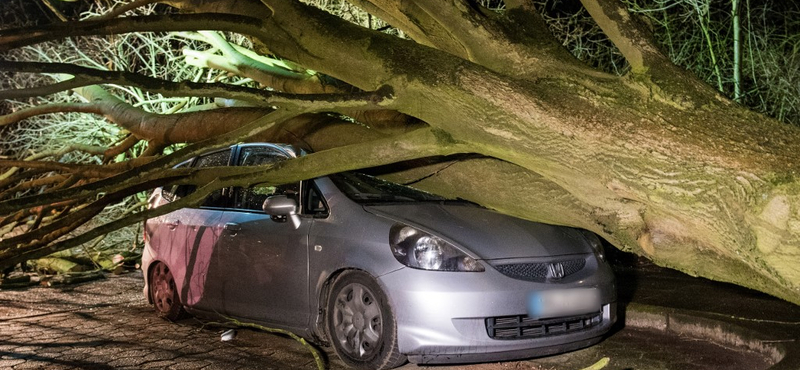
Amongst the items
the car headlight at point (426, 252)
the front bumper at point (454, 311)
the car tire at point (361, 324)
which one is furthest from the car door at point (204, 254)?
the front bumper at point (454, 311)

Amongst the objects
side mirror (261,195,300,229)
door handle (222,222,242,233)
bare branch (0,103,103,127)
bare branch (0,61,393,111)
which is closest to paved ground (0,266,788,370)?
door handle (222,222,242,233)

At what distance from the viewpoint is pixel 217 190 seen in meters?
5.96

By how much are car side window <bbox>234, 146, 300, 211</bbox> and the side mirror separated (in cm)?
20

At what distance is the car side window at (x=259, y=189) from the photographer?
5.94 m

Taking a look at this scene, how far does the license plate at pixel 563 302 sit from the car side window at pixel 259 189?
195 cm

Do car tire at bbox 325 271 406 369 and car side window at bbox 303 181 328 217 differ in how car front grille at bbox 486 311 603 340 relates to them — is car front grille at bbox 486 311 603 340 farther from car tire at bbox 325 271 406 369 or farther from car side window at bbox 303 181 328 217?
car side window at bbox 303 181 328 217

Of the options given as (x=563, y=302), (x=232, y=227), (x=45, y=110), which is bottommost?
(x=563, y=302)

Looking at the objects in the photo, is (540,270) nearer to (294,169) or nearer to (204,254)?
(294,169)

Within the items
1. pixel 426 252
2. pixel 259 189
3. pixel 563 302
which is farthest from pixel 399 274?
pixel 259 189

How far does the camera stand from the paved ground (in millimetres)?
5316

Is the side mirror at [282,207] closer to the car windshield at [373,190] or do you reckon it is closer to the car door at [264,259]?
the car door at [264,259]

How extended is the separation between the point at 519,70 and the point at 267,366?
2.61m

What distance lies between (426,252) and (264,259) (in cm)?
142

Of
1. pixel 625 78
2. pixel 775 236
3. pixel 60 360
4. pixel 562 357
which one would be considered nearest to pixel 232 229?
pixel 60 360
